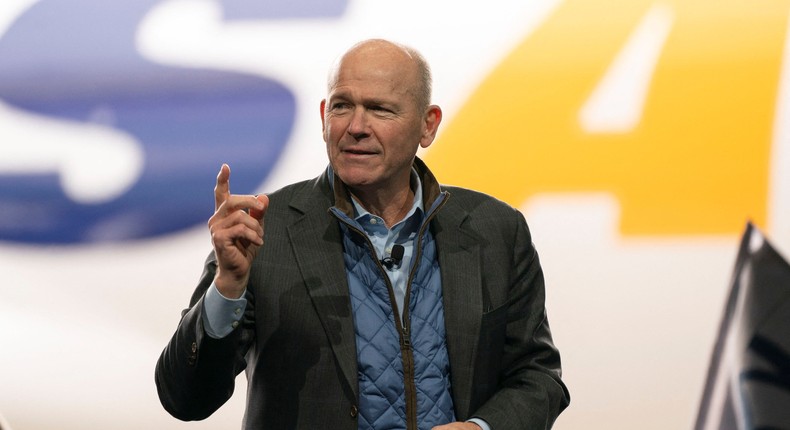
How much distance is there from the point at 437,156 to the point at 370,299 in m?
1.33

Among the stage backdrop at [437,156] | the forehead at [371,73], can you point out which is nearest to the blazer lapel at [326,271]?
the forehead at [371,73]

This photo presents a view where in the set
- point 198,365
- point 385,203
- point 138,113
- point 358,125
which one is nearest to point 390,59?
point 358,125

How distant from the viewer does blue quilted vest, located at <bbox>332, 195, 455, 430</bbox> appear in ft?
5.79

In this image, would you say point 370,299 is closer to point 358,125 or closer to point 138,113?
point 358,125

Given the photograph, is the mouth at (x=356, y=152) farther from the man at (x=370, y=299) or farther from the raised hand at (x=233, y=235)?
the raised hand at (x=233, y=235)

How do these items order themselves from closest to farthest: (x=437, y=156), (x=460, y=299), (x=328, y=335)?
(x=328, y=335) < (x=460, y=299) < (x=437, y=156)

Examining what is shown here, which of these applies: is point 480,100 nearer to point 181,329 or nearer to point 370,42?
point 370,42

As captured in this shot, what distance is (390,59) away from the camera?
6.33 feet

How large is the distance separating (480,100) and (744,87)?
85cm

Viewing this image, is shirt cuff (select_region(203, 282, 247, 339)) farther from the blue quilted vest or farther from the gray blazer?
the blue quilted vest

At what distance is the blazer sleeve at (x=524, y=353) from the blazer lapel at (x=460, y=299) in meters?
0.04

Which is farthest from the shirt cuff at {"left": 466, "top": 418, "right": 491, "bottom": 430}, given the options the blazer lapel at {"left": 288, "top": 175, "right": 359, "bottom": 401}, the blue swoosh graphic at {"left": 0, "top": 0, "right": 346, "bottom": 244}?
the blue swoosh graphic at {"left": 0, "top": 0, "right": 346, "bottom": 244}

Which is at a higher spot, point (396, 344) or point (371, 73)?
point (371, 73)

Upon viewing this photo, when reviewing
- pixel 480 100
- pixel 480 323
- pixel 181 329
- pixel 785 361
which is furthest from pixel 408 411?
pixel 785 361
